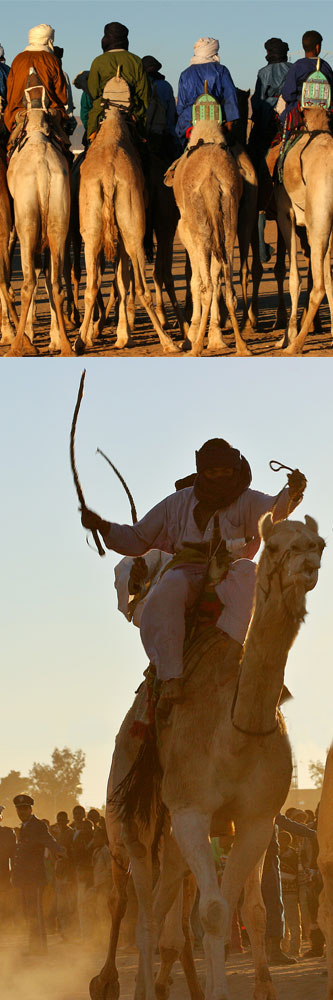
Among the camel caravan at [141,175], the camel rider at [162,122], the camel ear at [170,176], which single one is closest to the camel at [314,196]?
the camel caravan at [141,175]

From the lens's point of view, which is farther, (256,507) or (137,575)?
(137,575)

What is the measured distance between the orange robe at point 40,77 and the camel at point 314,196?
2075mm

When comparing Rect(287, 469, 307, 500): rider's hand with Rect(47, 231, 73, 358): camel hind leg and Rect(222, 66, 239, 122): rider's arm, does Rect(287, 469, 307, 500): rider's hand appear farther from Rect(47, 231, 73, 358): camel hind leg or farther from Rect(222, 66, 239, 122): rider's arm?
Rect(222, 66, 239, 122): rider's arm

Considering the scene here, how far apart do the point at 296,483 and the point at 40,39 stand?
876 cm

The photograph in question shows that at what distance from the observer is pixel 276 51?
58.4 feet

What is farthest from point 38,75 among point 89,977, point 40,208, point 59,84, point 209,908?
point 209,908

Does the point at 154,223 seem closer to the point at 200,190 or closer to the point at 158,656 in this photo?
the point at 200,190

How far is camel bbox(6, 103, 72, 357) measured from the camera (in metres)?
16.2

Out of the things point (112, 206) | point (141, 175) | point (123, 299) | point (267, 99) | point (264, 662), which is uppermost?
point (267, 99)


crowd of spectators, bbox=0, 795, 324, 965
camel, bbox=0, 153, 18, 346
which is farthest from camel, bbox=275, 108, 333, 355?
crowd of spectators, bbox=0, 795, 324, 965

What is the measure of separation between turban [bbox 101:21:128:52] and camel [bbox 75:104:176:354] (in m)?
0.60

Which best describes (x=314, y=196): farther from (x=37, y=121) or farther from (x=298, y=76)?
(x=37, y=121)

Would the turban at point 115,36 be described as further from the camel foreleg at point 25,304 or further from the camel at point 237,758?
the camel at point 237,758

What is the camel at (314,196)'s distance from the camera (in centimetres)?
1633
